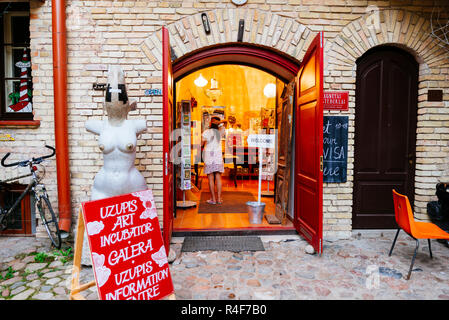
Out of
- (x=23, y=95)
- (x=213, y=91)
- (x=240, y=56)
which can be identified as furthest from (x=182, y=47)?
(x=213, y=91)

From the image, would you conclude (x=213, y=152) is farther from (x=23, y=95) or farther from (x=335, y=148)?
(x=23, y=95)

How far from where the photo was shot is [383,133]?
4.91 metres

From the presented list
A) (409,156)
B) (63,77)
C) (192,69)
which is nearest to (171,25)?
(192,69)

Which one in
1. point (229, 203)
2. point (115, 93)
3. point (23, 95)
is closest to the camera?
point (115, 93)

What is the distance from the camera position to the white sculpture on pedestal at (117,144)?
3172 millimetres

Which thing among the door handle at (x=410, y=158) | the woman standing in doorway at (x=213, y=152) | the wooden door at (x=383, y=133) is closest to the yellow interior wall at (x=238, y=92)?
the woman standing in doorway at (x=213, y=152)

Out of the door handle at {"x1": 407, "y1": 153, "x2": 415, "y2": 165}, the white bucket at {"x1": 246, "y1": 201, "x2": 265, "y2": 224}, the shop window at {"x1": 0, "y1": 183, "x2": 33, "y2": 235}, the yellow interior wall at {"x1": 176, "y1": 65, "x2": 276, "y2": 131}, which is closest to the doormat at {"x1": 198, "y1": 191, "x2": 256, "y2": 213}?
the white bucket at {"x1": 246, "y1": 201, "x2": 265, "y2": 224}

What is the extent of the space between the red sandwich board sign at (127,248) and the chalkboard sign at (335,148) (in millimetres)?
2983

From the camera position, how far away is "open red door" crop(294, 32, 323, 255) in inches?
154

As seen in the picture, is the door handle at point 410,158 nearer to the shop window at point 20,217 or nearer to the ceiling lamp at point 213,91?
the shop window at point 20,217

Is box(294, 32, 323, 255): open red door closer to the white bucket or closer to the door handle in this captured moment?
the white bucket

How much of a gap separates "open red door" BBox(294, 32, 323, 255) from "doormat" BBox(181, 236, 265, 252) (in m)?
0.79

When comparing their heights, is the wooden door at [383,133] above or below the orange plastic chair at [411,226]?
above

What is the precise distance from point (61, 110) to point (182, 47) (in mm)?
2027
